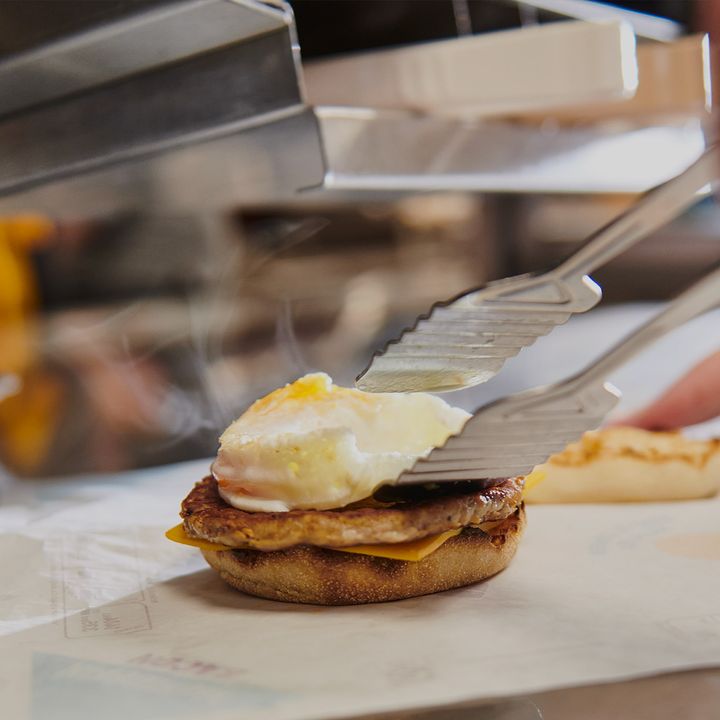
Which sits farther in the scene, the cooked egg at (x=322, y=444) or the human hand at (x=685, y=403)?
the human hand at (x=685, y=403)

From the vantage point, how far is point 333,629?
0.93 metres

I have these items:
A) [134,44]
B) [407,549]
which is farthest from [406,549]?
[134,44]

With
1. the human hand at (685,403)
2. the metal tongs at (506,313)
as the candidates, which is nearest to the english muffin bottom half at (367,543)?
the metal tongs at (506,313)

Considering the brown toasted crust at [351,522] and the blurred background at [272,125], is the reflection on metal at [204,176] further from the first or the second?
the brown toasted crust at [351,522]

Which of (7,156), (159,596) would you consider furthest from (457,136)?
(159,596)

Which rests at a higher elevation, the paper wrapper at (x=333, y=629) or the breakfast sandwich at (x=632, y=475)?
the paper wrapper at (x=333, y=629)

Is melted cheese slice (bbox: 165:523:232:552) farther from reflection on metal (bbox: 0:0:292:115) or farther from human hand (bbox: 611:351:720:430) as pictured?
human hand (bbox: 611:351:720:430)

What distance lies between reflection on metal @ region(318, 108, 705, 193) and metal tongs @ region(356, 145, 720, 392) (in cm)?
44

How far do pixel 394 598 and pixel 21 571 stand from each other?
0.51 metres

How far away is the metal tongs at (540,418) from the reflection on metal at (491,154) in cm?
53

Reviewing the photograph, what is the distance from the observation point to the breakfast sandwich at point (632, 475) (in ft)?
4.56

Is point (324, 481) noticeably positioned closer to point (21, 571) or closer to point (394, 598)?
point (394, 598)

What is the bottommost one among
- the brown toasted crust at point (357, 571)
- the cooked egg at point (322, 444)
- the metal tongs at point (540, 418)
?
the brown toasted crust at point (357, 571)

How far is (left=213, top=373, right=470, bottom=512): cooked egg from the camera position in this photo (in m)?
0.99
